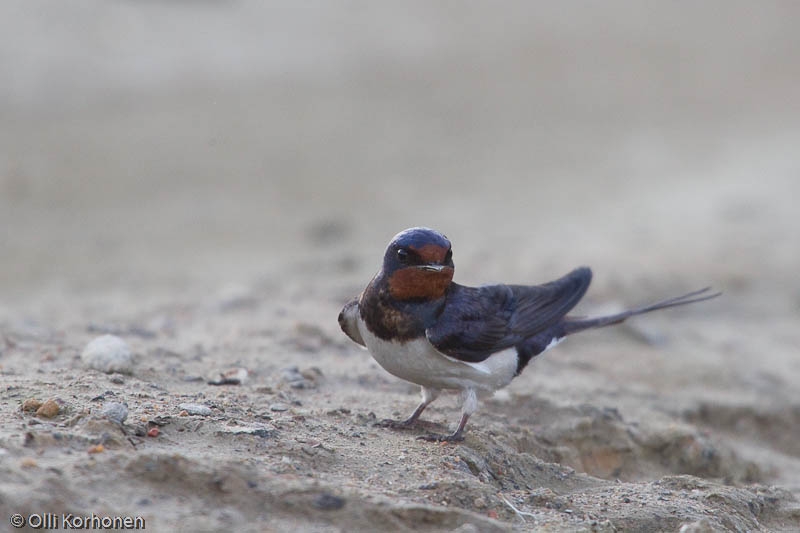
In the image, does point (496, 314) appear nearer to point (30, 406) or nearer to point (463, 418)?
point (463, 418)

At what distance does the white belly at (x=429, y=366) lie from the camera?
3.67 meters

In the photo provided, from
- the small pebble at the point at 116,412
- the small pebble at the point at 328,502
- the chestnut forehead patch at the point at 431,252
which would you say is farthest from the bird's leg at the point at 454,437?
the small pebble at the point at 116,412

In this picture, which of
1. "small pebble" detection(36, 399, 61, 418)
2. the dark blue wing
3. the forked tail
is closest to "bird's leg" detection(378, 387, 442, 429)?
the dark blue wing

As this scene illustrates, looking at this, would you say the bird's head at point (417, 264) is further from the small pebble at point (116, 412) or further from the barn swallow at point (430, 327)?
the small pebble at point (116, 412)

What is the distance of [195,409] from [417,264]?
0.91 metres

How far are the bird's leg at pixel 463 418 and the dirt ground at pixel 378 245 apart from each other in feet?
0.22

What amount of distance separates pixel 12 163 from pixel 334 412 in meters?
6.38

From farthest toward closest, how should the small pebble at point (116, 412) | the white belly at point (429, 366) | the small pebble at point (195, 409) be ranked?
the white belly at point (429, 366) < the small pebble at point (195, 409) < the small pebble at point (116, 412)

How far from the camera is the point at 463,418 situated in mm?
3721

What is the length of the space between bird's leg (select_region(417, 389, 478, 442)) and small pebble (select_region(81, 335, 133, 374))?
1.23 metres

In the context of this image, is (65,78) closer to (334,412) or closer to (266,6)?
(266,6)

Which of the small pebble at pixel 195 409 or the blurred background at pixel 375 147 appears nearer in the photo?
the small pebble at pixel 195 409

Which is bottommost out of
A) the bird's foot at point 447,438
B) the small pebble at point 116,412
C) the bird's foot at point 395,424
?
the bird's foot at point 395,424

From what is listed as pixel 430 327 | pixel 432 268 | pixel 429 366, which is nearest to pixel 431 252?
pixel 432 268
